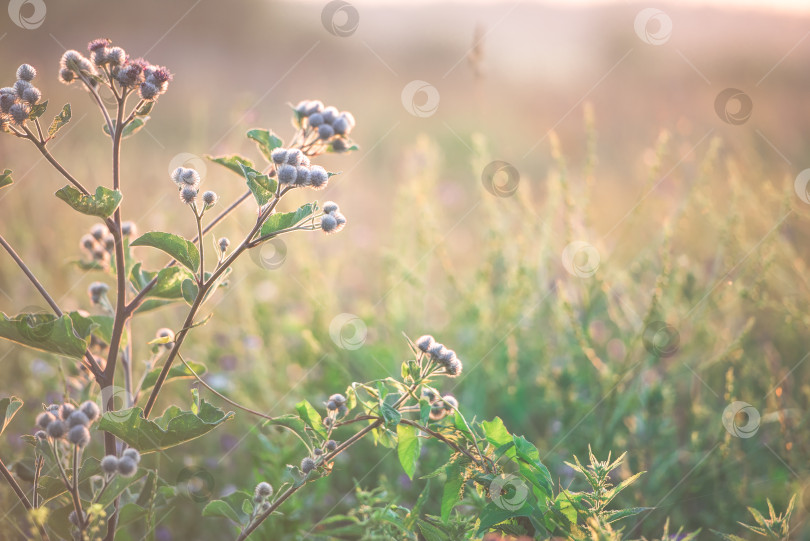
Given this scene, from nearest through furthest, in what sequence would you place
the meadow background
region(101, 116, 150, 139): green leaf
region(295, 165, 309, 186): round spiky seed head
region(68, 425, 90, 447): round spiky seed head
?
region(68, 425, 90, 447): round spiky seed head
region(295, 165, 309, 186): round spiky seed head
region(101, 116, 150, 139): green leaf
the meadow background

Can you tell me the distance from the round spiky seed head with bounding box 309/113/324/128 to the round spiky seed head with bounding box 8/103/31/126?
44cm

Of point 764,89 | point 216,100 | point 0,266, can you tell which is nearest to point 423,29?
point 216,100

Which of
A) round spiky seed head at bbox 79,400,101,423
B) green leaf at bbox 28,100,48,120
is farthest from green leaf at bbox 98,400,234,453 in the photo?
green leaf at bbox 28,100,48,120

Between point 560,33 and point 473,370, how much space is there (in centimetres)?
700

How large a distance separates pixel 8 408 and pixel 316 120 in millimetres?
701

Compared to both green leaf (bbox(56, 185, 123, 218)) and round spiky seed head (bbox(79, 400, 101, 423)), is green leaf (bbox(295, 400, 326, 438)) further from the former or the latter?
green leaf (bbox(56, 185, 123, 218))

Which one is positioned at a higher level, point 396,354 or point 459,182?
point 459,182

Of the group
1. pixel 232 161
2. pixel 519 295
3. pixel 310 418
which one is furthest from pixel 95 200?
pixel 519 295

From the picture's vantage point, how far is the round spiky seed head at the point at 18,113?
904 mm

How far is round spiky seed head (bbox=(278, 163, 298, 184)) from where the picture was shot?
0.90m

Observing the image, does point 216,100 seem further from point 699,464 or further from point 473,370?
point 699,464

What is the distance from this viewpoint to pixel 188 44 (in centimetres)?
1125

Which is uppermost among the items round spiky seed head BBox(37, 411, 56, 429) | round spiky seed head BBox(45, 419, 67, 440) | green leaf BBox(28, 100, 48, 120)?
green leaf BBox(28, 100, 48, 120)

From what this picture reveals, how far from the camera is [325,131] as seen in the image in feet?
3.47
